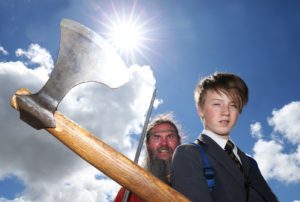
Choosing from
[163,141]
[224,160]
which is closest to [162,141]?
[163,141]

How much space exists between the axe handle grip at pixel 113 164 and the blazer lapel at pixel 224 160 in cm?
54

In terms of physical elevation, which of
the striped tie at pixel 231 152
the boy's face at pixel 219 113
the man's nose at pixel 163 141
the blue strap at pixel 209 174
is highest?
the man's nose at pixel 163 141

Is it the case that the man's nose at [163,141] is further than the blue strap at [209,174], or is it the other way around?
the man's nose at [163,141]

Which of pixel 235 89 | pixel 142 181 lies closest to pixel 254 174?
pixel 235 89

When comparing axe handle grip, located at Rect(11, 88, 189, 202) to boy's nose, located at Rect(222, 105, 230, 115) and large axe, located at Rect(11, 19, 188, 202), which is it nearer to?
large axe, located at Rect(11, 19, 188, 202)

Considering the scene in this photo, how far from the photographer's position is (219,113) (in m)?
2.76

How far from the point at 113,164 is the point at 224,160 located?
988 millimetres

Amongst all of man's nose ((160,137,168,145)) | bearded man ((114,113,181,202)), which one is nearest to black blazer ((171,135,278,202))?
bearded man ((114,113,181,202))

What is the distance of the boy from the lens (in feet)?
7.53

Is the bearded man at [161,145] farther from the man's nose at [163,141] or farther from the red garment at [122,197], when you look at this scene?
the red garment at [122,197]

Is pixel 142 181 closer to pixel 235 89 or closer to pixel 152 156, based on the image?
pixel 235 89

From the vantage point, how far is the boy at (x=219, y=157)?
7.53 ft

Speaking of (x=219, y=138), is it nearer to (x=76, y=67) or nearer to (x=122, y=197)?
(x=76, y=67)

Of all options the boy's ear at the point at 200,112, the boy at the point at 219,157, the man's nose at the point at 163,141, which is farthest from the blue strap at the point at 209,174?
the man's nose at the point at 163,141
